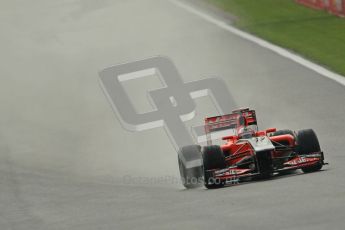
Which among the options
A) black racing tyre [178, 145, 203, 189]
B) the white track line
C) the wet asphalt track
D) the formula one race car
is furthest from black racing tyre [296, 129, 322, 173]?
the white track line

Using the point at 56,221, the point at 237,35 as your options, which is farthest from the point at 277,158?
the point at 237,35

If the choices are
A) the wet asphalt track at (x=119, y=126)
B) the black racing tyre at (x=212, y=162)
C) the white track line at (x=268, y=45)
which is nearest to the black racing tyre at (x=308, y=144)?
the wet asphalt track at (x=119, y=126)

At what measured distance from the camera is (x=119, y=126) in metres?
24.6

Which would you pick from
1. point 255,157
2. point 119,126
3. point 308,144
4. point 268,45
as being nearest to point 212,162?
point 255,157

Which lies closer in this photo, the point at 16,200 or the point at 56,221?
the point at 56,221

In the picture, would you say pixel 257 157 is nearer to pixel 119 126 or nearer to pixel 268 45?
pixel 119 126

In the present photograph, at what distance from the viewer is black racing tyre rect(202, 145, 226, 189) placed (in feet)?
51.5

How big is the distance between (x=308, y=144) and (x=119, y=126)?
9.15 metres

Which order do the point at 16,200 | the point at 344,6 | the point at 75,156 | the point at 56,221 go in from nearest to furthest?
the point at 56,221 < the point at 16,200 < the point at 75,156 < the point at 344,6

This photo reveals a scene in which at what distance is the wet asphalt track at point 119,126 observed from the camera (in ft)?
43.6

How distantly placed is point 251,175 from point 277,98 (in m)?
9.77

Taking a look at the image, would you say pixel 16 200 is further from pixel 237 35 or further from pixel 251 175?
pixel 237 35

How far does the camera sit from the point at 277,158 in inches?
625

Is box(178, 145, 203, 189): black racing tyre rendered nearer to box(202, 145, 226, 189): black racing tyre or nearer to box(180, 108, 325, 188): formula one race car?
box(180, 108, 325, 188): formula one race car
